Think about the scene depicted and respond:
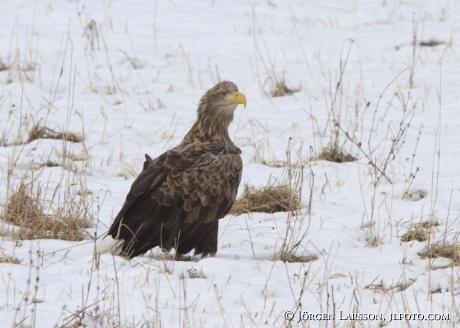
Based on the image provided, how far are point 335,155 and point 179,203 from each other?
3243 millimetres

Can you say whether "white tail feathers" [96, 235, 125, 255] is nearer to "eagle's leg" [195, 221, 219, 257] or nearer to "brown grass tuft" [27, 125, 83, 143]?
"eagle's leg" [195, 221, 219, 257]

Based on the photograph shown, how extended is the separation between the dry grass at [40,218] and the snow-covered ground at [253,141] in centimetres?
17

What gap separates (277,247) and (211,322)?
2067mm

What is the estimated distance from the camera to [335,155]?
8930 millimetres

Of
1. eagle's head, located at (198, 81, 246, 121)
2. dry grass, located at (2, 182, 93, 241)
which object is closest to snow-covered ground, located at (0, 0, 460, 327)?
dry grass, located at (2, 182, 93, 241)

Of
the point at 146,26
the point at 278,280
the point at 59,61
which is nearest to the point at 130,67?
the point at 59,61

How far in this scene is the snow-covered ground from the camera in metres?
4.79

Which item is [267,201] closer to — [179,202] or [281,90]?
[179,202]

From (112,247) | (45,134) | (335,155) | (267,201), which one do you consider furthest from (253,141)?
(112,247)

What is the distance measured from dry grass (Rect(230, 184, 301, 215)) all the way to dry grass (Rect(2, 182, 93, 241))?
150cm

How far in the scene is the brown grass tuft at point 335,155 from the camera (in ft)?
29.3

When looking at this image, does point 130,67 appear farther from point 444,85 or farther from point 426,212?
point 426,212

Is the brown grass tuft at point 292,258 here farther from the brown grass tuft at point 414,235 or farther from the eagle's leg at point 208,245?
the brown grass tuft at point 414,235

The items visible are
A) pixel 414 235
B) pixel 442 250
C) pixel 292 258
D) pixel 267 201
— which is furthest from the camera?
pixel 267 201
